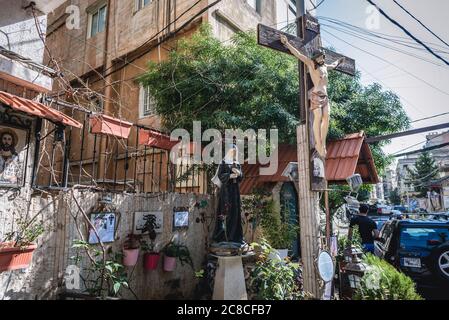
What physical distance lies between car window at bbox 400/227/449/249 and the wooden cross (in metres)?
4.15

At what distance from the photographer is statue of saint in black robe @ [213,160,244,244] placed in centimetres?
584

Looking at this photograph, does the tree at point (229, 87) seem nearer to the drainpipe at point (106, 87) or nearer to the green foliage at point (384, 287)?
the green foliage at point (384, 287)

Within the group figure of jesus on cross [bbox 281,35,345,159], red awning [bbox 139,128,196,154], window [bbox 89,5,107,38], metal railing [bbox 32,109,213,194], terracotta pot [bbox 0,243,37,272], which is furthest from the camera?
window [bbox 89,5,107,38]

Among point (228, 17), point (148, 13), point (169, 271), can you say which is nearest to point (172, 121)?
point (169, 271)

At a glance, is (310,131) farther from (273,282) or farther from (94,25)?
(94,25)

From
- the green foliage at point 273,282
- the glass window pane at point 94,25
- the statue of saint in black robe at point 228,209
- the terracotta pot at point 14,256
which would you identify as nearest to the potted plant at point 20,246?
the terracotta pot at point 14,256

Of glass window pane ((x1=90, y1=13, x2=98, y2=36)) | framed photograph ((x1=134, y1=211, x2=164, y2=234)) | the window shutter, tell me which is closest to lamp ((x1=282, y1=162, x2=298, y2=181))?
framed photograph ((x1=134, y1=211, x2=164, y2=234))

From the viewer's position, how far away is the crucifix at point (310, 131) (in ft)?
16.1

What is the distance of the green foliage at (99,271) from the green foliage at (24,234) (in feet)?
1.82

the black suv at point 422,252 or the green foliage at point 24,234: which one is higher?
the green foliage at point 24,234

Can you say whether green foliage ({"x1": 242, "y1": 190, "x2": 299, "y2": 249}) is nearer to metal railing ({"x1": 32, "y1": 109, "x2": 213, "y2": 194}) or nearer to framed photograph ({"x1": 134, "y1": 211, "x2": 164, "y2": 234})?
metal railing ({"x1": 32, "y1": 109, "x2": 213, "y2": 194})

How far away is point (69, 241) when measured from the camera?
15.4 feet

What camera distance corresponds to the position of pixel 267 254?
17.1ft
